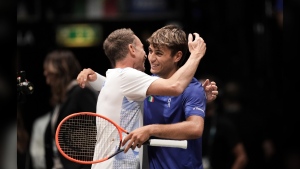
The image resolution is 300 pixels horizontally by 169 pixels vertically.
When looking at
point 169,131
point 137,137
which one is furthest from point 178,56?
point 137,137

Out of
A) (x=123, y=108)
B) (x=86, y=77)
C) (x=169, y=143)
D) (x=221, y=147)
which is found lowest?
(x=221, y=147)

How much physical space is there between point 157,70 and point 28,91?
0.74 m

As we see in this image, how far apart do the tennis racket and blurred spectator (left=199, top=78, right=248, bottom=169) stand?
2.16 m

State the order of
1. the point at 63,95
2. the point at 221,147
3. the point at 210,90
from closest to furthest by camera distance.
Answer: the point at 210,90
the point at 63,95
the point at 221,147

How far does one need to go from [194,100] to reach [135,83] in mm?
322

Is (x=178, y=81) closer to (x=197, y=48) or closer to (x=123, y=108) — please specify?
(x=197, y=48)

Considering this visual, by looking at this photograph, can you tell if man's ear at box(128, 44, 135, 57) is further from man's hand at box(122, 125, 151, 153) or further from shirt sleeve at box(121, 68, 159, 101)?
man's hand at box(122, 125, 151, 153)

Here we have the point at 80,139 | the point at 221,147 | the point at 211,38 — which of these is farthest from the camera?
the point at 211,38

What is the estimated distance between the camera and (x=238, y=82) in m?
8.60

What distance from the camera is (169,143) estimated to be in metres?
3.87

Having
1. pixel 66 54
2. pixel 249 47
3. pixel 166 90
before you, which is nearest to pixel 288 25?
pixel 166 90

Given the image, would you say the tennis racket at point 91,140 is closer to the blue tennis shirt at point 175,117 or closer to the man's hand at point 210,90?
the blue tennis shirt at point 175,117

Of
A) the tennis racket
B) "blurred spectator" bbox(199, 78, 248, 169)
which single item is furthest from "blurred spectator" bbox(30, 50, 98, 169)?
"blurred spectator" bbox(199, 78, 248, 169)

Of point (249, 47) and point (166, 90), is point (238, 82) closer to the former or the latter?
point (249, 47)
